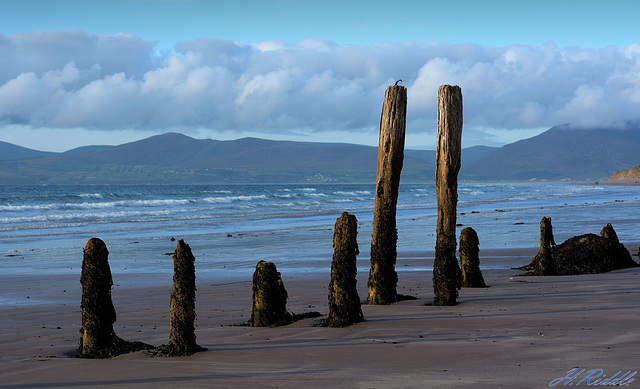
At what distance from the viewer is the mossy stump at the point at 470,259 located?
38.7 feet

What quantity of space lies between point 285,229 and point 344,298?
21.0m

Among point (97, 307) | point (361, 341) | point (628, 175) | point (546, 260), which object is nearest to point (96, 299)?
point (97, 307)

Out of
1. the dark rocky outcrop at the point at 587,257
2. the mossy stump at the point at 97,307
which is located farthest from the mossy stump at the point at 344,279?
the dark rocky outcrop at the point at 587,257

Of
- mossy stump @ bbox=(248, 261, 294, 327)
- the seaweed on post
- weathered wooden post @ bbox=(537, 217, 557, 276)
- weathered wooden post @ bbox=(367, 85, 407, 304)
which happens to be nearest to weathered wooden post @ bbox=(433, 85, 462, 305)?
weathered wooden post @ bbox=(367, 85, 407, 304)

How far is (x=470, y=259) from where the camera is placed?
39.1ft

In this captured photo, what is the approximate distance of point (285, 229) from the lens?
1153 inches

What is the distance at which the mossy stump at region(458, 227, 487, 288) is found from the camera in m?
11.8

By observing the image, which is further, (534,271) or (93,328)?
(534,271)

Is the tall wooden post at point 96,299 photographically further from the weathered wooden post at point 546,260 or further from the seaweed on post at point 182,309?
the weathered wooden post at point 546,260

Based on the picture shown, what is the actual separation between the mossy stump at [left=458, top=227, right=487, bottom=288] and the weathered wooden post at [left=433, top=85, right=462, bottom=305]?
182cm

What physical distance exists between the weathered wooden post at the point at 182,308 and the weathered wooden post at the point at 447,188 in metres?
4.10

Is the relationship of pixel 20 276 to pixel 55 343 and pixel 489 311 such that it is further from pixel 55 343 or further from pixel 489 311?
pixel 489 311

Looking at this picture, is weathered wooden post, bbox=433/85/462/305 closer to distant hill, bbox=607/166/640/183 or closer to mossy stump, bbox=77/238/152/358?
mossy stump, bbox=77/238/152/358

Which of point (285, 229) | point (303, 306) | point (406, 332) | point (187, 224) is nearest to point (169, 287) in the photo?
point (303, 306)
